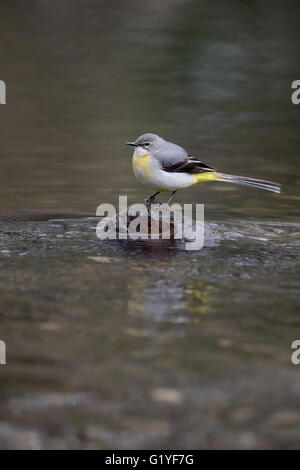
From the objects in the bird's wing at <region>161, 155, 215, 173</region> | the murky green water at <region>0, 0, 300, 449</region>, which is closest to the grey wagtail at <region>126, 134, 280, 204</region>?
the bird's wing at <region>161, 155, 215, 173</region>

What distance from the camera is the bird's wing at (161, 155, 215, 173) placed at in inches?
343

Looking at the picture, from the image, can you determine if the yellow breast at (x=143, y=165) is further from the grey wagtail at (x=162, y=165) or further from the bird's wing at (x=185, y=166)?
the bird's wing at (x=185, y=166)

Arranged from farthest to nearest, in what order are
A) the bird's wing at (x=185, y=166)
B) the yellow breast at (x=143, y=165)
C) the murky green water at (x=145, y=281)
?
1. the bird's wing at (x=185, y=166)
2. the yellow breast at (x=143, y=165)
3. the murky green water at (x=145, y=281)

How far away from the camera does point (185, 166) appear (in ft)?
29.2

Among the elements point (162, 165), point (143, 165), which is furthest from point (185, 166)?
point (143, 165)

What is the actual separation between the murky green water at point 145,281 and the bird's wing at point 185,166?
0.68 m

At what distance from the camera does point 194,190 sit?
1166cm

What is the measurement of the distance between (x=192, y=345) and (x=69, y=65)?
52.4 feet

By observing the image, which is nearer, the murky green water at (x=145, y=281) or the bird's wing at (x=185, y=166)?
the murky green water at (x=145, y=281)

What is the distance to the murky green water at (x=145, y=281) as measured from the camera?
14.7 ft

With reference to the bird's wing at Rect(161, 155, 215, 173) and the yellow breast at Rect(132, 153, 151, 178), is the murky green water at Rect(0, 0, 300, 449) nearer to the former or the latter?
the bird's wing at Rect(161, 155, 215, 173)

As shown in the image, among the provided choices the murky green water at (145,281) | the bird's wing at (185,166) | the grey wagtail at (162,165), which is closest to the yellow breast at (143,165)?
the grey wagtail at (162,165)

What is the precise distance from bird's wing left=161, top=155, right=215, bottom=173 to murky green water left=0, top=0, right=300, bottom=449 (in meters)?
0.68
